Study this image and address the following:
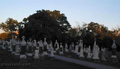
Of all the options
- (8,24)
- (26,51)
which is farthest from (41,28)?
(8,24)

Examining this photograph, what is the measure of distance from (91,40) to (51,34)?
1080 cm

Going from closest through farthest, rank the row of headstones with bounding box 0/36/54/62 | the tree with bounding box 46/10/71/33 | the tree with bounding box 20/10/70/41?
the row of headstones with bounding box 0/36/54/62 → the tree with bounding box 20/10/70/41 → the tree with bounding box 46/10/71/33

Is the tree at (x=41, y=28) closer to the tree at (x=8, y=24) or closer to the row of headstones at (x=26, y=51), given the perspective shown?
the row of headstones at (x=26, y=51)

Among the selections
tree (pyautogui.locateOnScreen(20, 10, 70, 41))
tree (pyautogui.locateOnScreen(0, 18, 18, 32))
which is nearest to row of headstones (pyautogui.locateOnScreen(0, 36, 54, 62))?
tree (pyautogui.locateOnScreen(20, 10, 70, 41))

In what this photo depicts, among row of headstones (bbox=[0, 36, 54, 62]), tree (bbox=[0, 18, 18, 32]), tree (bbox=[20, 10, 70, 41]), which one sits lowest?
row of headstones (bbox=[0, 36, 54, 62])

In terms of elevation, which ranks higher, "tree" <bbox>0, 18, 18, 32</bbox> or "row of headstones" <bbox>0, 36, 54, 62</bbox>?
"tree" <bbox>0, 18, 18, 32</bbox>

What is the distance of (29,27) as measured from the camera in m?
29.0

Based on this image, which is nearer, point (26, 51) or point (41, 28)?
point (26, 51)

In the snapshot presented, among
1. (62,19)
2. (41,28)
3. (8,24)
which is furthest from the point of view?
(8,24)

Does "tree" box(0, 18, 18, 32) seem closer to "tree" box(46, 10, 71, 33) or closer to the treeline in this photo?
the treeline

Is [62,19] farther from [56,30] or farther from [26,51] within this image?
[26,51]

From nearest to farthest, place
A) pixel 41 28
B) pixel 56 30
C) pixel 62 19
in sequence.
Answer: pixel 41 28 < pixel 56 30 < pixel 62 19

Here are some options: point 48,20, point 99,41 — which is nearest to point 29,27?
point 48,20

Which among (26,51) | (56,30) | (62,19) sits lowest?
(26,51)
